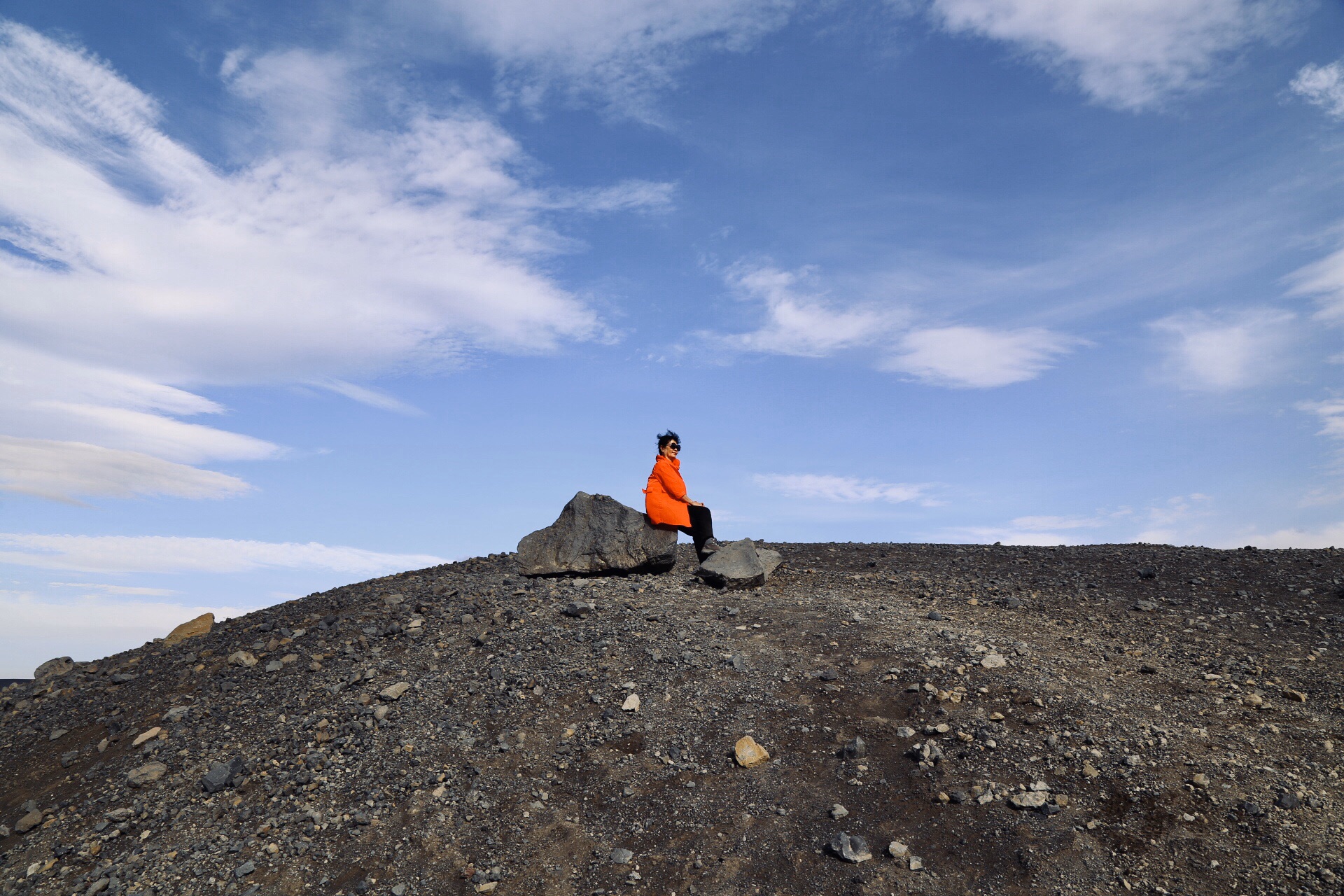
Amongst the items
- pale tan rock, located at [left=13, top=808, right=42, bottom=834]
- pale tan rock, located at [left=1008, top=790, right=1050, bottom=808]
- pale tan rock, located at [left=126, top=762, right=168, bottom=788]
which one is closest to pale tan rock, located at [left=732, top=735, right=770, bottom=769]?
pale tan rock, located at [left=1008, top=790, right=1050, bottom=808]

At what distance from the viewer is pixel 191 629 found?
14000mm

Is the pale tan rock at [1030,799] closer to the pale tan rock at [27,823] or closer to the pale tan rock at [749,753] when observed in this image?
the pale tan rock at [749,753]

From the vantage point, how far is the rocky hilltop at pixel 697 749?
749 centimetres

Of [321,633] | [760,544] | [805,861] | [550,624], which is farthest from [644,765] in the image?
[760,544]

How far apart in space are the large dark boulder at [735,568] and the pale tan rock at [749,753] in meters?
4.66

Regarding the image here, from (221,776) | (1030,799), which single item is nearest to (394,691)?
(221,776)

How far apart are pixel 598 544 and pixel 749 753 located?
6.13 m

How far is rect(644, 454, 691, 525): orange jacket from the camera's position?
1430 cm

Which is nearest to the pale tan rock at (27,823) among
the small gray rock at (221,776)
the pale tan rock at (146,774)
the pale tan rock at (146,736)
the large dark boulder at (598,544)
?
the pale tan rock at (146,774)

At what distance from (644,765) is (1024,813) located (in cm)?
374

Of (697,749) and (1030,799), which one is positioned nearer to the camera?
(1030,799)

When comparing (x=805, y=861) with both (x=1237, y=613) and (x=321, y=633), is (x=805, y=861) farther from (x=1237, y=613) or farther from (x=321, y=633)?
(x=1237, y=613)

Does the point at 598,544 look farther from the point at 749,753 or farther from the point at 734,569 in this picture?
the point at 749,753

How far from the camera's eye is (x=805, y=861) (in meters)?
7.36
